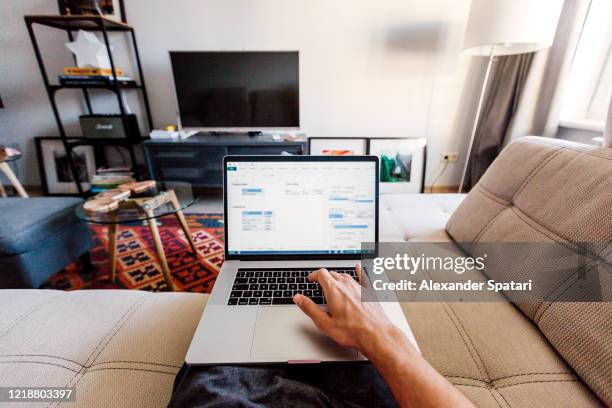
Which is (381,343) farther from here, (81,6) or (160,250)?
(81,6)

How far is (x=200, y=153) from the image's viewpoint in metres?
2.39

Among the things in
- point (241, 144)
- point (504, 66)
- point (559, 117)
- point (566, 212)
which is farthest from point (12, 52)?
point (559, 117)

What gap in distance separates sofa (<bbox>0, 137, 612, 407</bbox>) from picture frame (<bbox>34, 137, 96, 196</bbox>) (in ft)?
7.78

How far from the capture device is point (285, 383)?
460 millimetres

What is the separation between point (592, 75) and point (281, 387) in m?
2.68

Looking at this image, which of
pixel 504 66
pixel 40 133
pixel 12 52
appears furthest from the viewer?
pixel 40 133

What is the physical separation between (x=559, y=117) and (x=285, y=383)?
7.92 ft

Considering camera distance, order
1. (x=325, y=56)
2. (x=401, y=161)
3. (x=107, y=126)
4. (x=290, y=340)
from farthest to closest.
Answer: (x=401, y=161) → (x=325, y=56) → (x=107, y=126) → (x=290, y=340)

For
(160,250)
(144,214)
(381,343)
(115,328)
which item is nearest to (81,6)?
(144,214)

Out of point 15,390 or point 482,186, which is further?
point 482,186

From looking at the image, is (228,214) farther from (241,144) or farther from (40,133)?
(40,133)

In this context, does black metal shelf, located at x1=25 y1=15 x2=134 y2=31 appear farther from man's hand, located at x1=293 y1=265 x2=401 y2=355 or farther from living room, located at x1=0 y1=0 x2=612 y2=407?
man's hand, located at x1=293 y1=265 x2=401 y2=355

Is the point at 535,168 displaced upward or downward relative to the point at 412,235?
upward

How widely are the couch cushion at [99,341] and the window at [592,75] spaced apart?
2390mm
